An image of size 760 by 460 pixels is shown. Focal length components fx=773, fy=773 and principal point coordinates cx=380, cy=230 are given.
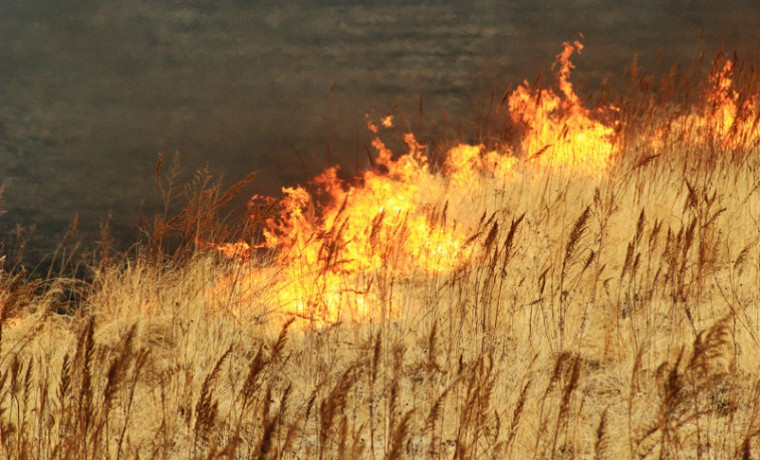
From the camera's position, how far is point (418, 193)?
4793 millimetres

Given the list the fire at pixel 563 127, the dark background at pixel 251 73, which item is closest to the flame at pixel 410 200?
the fire at pixel 563 127

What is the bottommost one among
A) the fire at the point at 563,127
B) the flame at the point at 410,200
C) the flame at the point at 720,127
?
the flame at the point at 410,200

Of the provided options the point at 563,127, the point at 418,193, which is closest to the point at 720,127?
the point at 563,127

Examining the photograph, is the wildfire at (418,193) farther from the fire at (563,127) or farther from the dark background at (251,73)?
the dark background at (251,73)

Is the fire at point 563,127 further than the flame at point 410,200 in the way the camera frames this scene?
Yes

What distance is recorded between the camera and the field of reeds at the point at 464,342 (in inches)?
67.2

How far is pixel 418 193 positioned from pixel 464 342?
82.0 inches

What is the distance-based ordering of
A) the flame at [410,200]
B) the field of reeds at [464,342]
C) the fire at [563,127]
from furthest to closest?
the fire at [563,127] → the flame at [410,200] → the field of reeds at [464,342]

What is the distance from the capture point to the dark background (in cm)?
609

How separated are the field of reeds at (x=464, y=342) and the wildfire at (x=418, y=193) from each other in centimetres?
5

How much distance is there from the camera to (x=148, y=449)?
227cm

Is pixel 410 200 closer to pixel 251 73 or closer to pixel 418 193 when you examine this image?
pixel 418 193

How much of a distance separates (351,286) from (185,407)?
4.85 feet

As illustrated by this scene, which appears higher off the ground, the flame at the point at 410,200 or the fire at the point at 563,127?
the fire at the point at 563,127
